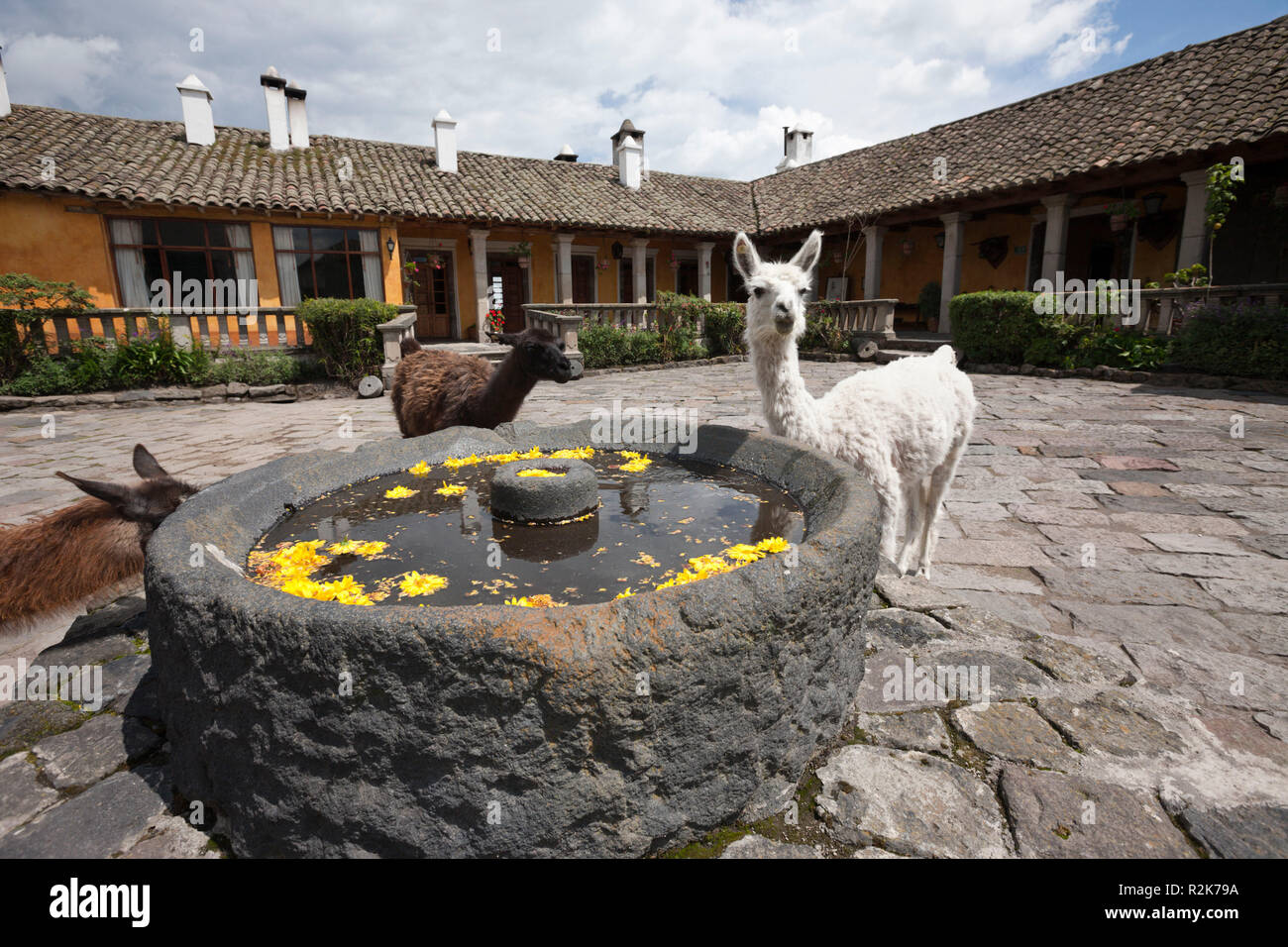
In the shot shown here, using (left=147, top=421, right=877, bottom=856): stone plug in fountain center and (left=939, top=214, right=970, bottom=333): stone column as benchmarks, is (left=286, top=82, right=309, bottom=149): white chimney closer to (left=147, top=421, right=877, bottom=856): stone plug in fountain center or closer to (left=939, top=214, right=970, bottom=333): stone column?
(left=939, top=214, right=970, bottom=333): stone column

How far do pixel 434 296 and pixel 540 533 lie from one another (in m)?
17.4

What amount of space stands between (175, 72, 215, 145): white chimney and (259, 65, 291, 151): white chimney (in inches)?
49.7

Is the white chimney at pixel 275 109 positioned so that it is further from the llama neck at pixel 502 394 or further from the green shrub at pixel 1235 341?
the green shrub at pixel 1235 341

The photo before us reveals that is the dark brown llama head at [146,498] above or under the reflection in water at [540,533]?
above

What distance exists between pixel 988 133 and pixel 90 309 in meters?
20.2

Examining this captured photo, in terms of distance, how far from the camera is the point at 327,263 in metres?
15.4

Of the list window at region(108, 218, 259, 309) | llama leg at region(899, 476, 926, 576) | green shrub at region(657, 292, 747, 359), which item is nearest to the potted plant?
green shrub at region(657, 292, 747, 359)

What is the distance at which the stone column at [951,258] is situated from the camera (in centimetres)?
1528

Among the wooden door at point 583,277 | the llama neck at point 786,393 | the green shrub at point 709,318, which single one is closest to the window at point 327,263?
the wooden door at point 583,277

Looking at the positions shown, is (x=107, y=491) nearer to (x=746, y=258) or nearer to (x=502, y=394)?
(x=502, y=394)

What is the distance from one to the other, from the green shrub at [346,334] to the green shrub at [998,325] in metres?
11.7

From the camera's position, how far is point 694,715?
1691mm
